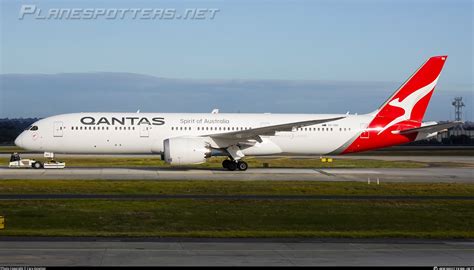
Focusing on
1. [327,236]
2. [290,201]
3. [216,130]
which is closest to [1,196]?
[290,201]

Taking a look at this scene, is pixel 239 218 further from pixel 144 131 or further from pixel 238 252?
pixel 144 131

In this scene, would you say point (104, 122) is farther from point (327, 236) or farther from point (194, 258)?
point (194, 258)

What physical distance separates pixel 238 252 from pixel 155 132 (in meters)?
32.2

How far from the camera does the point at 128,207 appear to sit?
31.3 m

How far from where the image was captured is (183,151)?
48938 mm

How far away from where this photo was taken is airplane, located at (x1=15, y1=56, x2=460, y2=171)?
51.5 m

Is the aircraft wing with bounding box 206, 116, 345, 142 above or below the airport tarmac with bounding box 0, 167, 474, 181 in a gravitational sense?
above

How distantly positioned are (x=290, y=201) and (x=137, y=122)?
2062cm

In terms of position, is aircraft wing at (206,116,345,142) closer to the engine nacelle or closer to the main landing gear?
the main landing gear

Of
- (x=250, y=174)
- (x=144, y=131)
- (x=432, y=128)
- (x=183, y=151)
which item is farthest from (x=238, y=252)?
(x=432, y=128)

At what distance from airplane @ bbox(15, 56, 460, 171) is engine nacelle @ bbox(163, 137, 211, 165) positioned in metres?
0.06

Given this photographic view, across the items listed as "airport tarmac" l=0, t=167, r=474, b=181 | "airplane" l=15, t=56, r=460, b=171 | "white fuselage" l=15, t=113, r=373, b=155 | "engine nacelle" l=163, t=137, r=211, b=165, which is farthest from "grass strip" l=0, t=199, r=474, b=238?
"white fuselage" l=15, t=113, r=373, b=155

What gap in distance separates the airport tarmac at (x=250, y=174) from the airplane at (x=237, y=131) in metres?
1.43

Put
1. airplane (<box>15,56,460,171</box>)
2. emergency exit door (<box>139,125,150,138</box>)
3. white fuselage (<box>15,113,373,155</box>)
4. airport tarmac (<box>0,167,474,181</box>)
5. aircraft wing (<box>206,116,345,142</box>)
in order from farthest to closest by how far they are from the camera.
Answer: emergency exit door (<box>139,125,150,138</box>) < white fuselage (<box>15,113,373,155</box>) < airplane (<box>15,56,460,171</box>) < aircraft wing (<box>206,116,345,142</box>) < airport tarmac (<box>0,167,474,181</box>)
